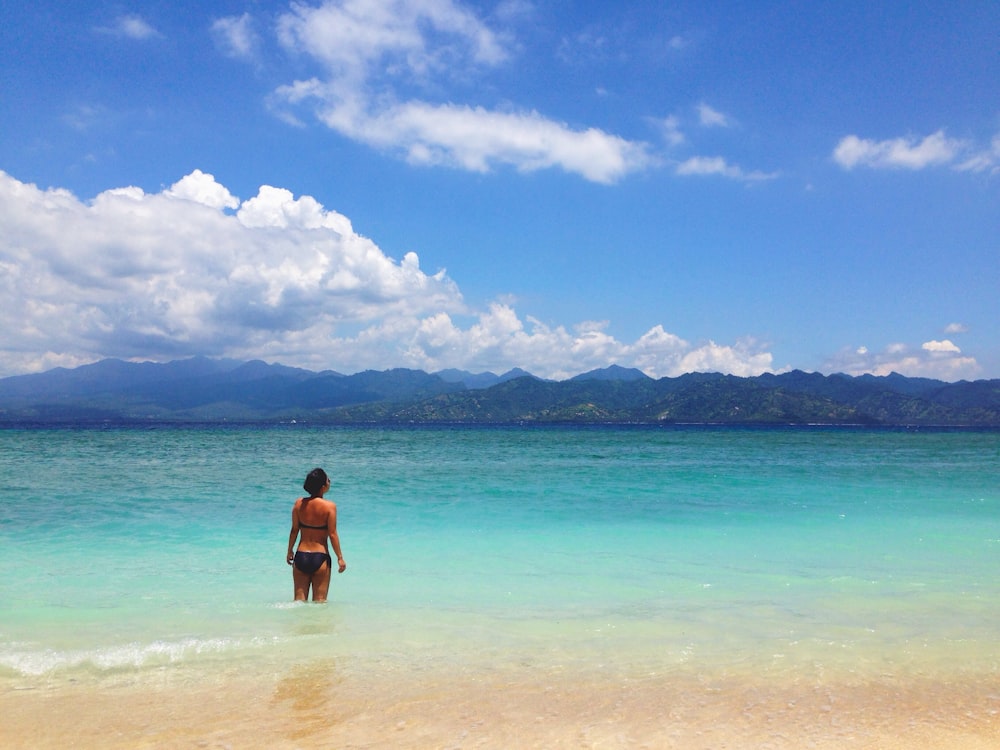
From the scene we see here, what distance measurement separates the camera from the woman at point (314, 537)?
944cm

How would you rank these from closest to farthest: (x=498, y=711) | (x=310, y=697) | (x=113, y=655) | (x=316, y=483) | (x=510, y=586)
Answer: (x=498, y=711), (x=310, y=697), (x=113, y=655), (x=316, y=483), (x=510, y=586)

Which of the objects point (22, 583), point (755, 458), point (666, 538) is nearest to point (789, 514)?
point (666, 538)

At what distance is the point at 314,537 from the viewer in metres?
9.48

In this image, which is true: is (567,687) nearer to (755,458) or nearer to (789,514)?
Result: (789,514)

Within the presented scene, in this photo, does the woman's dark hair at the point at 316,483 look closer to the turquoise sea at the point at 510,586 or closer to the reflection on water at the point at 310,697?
the turquoise sea at the point at 510,586

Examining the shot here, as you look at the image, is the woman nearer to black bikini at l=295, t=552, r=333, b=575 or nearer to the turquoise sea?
black bikini at l=295, t=552, r=333, b=575

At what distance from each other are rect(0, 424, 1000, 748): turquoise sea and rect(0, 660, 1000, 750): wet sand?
0.80 feet

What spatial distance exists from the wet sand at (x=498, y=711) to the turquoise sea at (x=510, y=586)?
244mm

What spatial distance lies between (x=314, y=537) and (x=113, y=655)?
9.16 ft

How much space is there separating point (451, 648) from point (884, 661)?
4870mm

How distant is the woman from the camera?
9.44m

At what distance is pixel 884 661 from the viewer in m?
7.34

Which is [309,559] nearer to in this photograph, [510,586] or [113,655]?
[113,655]

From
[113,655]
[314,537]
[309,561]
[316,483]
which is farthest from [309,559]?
[113,655]
